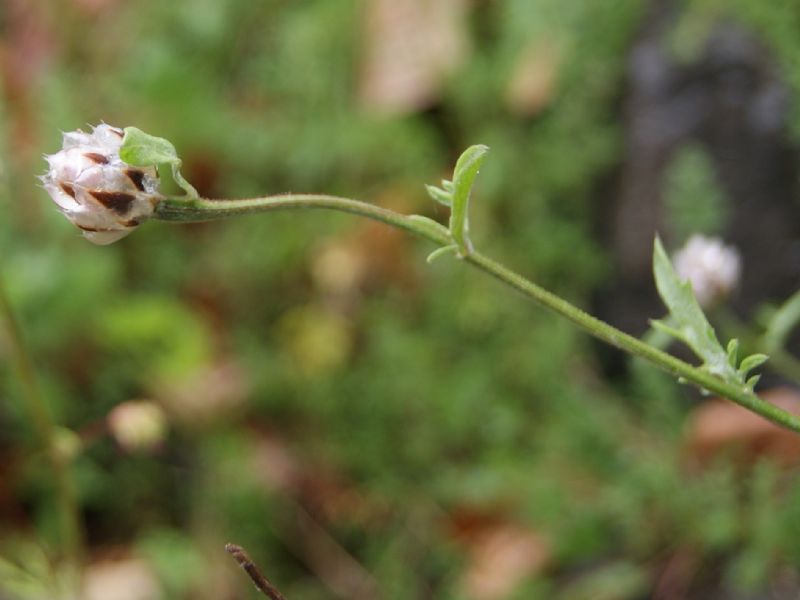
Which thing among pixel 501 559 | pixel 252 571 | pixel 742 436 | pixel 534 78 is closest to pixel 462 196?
pixel 252 571

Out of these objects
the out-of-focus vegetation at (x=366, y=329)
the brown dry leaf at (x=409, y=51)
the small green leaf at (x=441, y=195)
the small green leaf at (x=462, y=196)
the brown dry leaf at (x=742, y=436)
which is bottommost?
the small green leaf at (x=462, y=196)

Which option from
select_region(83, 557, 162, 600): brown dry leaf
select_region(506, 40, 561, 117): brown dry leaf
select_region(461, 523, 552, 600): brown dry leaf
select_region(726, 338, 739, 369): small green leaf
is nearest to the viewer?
select_region(726, 338, 739, 369): small green leaf

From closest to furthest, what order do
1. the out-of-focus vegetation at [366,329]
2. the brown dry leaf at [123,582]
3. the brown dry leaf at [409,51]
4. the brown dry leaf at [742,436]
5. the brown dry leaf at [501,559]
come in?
the brown dry leaf at [742,436] → the out-of-focus vegetation at [366,329] → the brown dry leaf at [501,559] → the brown dry leaf at [123,582] → the brown dry leaf at [409,51]

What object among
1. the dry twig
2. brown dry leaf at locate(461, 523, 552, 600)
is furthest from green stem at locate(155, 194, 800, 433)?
brown dry leaf at locate(461, 523, 552, 600)

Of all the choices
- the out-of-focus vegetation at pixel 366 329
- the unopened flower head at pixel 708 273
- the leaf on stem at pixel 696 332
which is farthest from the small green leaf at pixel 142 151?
the out-of-focus vegetation at pixel 366 329

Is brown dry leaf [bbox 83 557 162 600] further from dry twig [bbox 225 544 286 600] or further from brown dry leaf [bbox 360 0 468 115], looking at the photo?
dry twig [bbox 225 544 286 600]

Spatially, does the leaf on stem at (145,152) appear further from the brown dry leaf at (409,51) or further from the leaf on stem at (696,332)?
the brown dry leaf at (409,51)

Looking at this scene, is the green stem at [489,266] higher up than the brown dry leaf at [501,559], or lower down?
lower down

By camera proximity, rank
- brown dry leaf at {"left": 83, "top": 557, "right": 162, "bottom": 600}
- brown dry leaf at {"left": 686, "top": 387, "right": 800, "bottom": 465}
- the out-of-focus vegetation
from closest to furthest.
→ brown dry leaf at {"left": 686, "top": 387, "right": 800, "bottom": 465} < the out-of-focus vegetation < brown dry leaf at {"left": 83, "top": 557, "right": 162, "bottom": 600}
